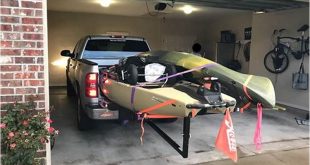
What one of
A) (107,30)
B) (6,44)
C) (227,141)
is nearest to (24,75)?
(6,44)

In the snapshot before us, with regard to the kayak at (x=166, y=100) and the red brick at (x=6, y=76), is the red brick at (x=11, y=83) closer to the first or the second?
the red brick at (x=6, y=76)

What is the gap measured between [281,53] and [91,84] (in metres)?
5.49

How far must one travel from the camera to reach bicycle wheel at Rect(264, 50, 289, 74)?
781 centimetres

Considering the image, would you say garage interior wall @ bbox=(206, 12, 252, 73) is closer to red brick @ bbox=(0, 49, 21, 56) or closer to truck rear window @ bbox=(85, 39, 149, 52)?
truck rear window @ bbox=(85, 39, 149, 52)

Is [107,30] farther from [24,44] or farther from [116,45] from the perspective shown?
[24,44]

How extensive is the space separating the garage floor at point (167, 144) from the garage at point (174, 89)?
A: 0.01 m

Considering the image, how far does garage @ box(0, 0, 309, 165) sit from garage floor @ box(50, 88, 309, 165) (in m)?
0.01

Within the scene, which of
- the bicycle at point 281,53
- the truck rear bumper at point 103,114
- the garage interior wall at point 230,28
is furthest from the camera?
the garage interior wall at point 230,28

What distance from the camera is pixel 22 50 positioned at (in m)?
2.72

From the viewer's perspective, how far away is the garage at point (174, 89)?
2826 mm

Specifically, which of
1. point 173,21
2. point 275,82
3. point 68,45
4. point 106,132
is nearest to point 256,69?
point 275,82

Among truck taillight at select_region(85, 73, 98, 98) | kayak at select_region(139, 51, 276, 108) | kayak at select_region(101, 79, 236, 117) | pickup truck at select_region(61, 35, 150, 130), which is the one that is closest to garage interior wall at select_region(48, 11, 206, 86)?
pickup truck at select_region(61, 35, 150, 130)

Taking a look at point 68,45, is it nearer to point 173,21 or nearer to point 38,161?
point 173,21

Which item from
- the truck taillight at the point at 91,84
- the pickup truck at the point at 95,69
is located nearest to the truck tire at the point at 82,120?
the pickup truck at the point at 95,69
